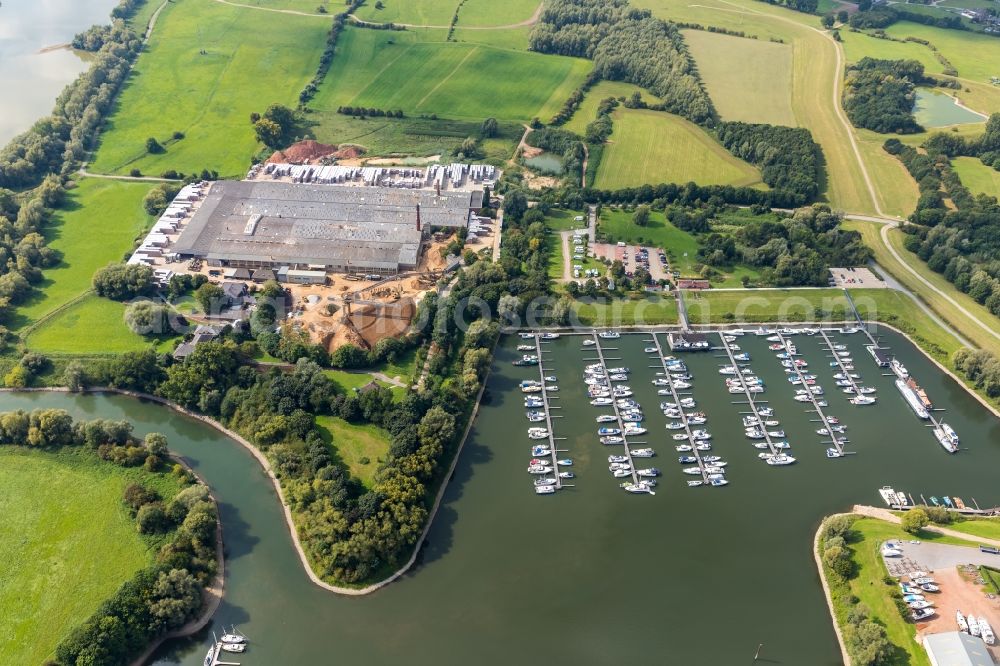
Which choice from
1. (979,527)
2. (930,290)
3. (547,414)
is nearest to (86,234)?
(547,414)

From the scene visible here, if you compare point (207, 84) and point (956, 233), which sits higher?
point (956, 233)

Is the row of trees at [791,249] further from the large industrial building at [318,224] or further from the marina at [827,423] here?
the large industrial building at [318,224]

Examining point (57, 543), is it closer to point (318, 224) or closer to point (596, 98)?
point (318, 224)

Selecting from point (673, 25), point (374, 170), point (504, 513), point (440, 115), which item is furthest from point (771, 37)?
point (504, 513)

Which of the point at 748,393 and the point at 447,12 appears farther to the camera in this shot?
the point at 447,12

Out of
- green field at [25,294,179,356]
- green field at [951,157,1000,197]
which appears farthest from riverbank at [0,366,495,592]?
green field at [951,157,1000,197]

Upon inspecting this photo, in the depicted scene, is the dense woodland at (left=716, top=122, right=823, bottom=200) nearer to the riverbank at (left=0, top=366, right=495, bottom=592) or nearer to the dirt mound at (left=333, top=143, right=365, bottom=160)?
the riverbank at (left=0, top=366, right=495, bottom=592)

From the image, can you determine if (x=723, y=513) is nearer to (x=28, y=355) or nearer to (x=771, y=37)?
(x=28, y=355)
